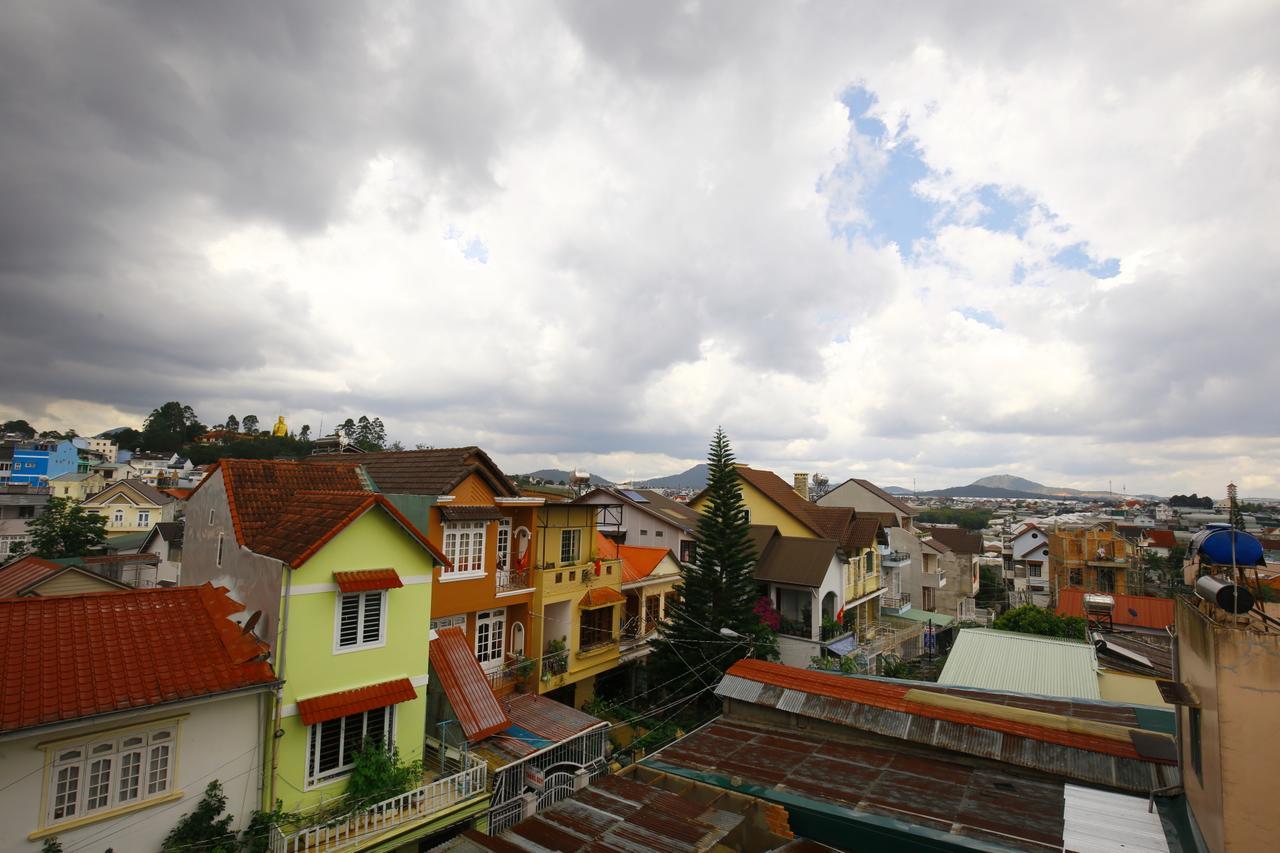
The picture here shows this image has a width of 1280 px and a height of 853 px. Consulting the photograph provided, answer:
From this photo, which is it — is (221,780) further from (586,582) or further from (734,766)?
(586,582)

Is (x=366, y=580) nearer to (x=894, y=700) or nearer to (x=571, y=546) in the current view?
(x=571, y=546)

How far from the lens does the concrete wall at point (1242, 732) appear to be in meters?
5.68

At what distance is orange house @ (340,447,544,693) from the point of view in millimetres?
15664

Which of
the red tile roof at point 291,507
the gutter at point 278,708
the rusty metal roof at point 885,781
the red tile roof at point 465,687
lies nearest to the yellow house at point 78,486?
the red tile roof at point 291,507

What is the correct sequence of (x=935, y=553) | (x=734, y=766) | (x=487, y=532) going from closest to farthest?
(x=734, y=766) < (x=487, y=532) < (x=935, y=553)

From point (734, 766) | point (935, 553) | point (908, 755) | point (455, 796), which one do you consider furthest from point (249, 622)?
point (935, 553)

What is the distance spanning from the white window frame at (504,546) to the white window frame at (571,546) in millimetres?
1984

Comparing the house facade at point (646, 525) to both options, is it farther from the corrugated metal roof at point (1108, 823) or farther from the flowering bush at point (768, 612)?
the corrugated metal roof at point (1108, 823)

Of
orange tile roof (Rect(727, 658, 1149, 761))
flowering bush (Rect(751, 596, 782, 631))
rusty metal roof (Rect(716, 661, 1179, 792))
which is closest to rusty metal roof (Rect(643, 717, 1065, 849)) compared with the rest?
rusty metal roof (Rect(716, 661, 1179, 792))

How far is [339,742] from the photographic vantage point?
11008 mm

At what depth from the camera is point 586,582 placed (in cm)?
2012

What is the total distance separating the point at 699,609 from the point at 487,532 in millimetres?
9117

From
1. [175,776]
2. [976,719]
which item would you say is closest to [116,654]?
[175,776]

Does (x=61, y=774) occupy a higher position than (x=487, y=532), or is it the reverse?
(x=487, y=532)
